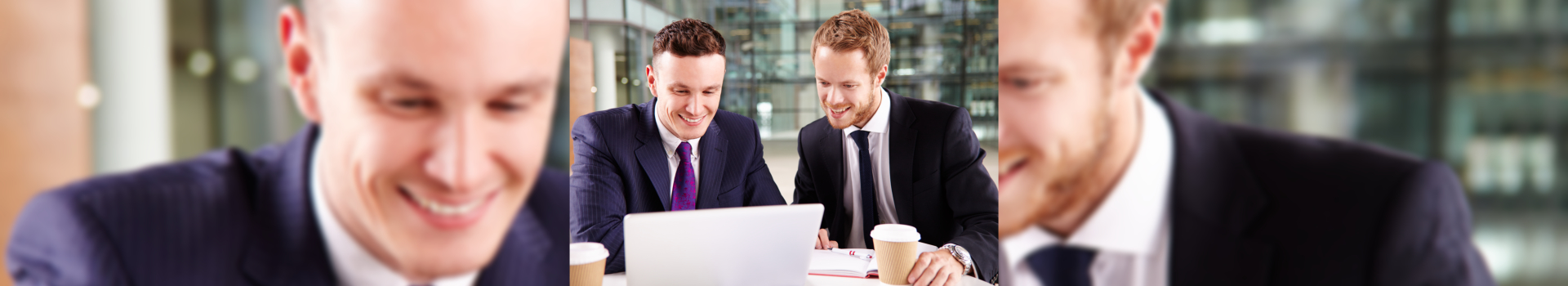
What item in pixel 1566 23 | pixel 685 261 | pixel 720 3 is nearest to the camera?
pixel 1566 23

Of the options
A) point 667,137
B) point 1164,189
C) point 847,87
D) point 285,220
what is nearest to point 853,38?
point 847,87

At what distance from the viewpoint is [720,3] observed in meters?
3.01

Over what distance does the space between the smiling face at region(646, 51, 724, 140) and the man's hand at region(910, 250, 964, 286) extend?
3.63ft

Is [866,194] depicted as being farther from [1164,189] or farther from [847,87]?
[1164,189]

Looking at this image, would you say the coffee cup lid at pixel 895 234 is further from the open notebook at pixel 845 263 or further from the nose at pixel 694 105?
the nose at pixel 694 105

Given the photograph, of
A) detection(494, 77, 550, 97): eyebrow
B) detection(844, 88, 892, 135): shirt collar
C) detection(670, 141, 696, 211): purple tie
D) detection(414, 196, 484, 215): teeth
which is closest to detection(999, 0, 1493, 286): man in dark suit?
detection(494, 77, 550, 97): eyebrow

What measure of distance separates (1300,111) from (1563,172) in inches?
15.6

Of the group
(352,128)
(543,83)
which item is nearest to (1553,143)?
(543,83)

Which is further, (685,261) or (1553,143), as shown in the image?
(685,261)

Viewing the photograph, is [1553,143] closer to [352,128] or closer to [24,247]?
[352,128]

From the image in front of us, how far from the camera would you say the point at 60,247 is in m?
0.98

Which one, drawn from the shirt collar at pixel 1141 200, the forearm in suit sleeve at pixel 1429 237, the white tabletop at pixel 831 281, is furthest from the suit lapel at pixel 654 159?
the forearm in suit sleeve at pixel 1429 237

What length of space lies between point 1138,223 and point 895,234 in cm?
64

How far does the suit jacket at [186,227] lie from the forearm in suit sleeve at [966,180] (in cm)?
198
